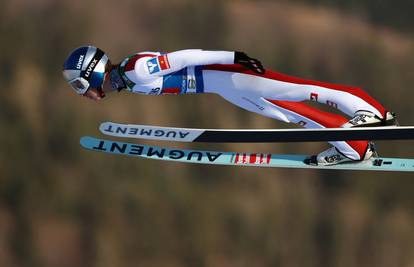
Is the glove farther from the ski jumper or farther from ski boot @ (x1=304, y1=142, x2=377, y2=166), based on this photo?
ski boot @ (x1=304, y1=142, x2=377, y2=166)

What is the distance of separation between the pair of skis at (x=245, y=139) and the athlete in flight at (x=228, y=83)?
5.3 inches

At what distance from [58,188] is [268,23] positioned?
3.39 m

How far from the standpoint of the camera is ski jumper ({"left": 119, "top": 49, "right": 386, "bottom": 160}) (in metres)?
4.39

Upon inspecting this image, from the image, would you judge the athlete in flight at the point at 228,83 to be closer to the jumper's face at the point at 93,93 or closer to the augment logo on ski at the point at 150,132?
the jumper's face at the point at 93,93

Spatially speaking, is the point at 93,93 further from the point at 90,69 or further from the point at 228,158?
the point at 228,158

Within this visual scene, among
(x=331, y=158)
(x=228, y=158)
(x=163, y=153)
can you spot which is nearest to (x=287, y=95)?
(x=331, y=158)

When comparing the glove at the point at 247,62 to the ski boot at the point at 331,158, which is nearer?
the glove at the point at 247,62

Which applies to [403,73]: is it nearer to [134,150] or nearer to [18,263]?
[134,150]

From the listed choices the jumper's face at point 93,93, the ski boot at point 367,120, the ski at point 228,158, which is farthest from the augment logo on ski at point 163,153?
the ski boot at point 367,120

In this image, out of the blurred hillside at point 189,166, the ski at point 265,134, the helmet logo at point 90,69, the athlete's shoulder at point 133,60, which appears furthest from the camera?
the blurred hillside at point 189,166

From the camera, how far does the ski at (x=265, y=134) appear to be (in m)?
4.29

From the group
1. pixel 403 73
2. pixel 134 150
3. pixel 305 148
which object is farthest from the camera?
pixel 305 148

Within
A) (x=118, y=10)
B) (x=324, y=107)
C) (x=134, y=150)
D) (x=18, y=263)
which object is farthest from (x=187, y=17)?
(x=18, y=263)

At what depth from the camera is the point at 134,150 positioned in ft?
17.7
